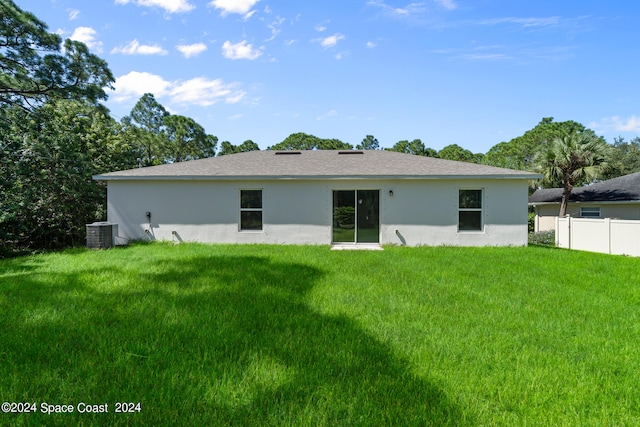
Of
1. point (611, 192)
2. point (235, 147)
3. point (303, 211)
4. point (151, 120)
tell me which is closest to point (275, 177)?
point (303, 211)

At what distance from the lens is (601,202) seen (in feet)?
56.9

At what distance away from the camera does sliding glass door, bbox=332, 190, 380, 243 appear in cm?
1102

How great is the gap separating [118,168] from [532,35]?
692 inches

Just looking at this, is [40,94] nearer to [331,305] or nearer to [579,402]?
[331,305]

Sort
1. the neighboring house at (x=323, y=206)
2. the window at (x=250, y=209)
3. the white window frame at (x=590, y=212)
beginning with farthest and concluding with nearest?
the white window frame at (x=590, y=212) → the window at (x=250, y=209) → the neighboring house at (x=323, y=206)

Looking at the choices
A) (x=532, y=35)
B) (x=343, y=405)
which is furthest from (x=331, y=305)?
(x=532, y=35)

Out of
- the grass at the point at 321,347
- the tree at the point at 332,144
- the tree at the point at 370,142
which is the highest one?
the tree at the point at 370,142

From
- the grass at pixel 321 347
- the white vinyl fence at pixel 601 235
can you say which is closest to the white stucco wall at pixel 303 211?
the white vinyl fence at pixel 601 235

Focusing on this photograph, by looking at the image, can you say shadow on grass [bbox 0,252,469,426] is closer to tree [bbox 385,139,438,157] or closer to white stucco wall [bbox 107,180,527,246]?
white stucco wall [bbox 107,180,527,246]

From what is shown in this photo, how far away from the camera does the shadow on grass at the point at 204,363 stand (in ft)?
7.82

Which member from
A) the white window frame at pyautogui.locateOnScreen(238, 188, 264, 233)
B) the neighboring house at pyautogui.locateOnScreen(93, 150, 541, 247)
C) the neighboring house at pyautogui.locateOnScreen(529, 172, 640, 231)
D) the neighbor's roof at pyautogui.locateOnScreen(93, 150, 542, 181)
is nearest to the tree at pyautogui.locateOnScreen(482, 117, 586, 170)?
the neighboring house at pyautogui.locateOnScreen(529, 172, 640, 231)

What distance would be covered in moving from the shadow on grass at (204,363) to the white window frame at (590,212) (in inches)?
837

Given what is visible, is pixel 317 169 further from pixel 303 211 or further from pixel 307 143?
pixel 307 143

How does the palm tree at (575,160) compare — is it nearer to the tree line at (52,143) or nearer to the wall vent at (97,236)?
the tree line at (52,143)
